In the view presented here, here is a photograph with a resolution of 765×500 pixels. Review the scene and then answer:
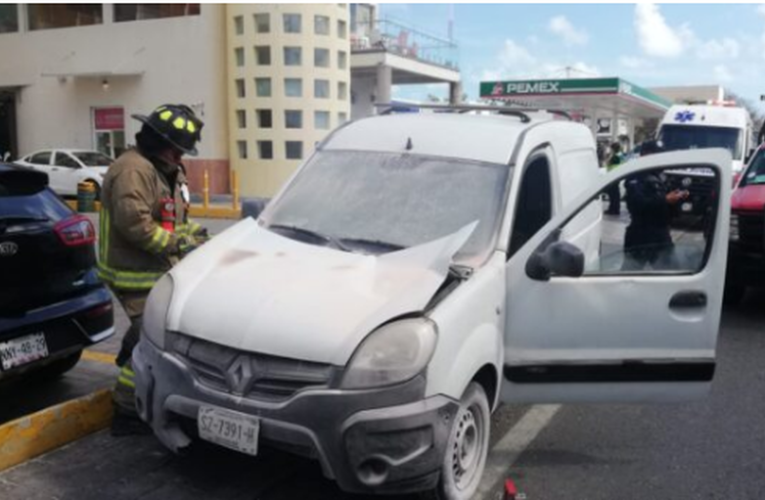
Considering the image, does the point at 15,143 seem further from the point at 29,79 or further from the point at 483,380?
the point at 483,380

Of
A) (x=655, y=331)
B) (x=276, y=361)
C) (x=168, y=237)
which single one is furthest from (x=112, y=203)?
(x=655, y=331)

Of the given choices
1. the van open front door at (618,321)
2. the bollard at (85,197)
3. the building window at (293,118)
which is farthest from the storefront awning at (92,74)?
the van open front door at (618,321)

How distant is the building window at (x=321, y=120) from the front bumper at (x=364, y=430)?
65.5 feet

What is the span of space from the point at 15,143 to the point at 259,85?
11.9m

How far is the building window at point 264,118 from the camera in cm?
2248

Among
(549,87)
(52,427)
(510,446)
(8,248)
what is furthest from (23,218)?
(549,87)

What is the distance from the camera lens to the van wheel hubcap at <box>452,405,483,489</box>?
10.8 feet

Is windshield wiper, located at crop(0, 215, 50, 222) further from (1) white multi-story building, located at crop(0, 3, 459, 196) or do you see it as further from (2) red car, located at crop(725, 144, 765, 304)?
(1) white multi-story building, located at crop(0, 3, 459, 196)

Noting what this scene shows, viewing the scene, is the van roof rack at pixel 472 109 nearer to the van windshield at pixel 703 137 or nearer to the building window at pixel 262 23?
the van windshield at pixel 703 137

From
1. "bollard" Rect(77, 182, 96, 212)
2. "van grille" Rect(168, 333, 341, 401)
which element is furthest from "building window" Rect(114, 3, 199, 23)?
"van grille" Rect(168, 333, 341, 401)

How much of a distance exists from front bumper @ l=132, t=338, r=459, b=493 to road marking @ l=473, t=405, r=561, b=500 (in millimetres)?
704

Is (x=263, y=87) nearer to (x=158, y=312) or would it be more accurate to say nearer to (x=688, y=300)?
(x=158, y=312)

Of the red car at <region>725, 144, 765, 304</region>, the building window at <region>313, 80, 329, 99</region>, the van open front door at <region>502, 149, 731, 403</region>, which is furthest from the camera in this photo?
the building window at <region>313, 80, 329, 99</region>

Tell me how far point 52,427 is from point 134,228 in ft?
3.84
